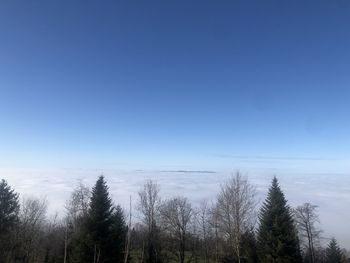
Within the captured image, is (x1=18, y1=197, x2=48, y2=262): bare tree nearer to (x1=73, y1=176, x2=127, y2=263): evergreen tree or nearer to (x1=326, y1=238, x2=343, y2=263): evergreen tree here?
(x1=73, y1=176, x2=127, y2=263): evergreen tree

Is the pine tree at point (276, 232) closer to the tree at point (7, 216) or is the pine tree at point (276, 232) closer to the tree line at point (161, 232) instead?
the tree line at point (161, 232)

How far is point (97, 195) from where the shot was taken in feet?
107

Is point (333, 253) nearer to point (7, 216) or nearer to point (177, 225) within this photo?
point (177, 225)

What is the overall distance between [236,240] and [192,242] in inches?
759

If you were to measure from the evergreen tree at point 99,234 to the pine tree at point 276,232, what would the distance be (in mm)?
14825

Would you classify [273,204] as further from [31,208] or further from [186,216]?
[31,208]

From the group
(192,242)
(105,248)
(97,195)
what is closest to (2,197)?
(97,195)

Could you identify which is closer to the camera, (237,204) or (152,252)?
(237,204)

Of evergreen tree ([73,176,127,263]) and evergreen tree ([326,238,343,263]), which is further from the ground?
evergreen tree ([73,176,127,263])

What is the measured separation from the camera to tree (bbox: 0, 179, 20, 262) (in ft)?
113

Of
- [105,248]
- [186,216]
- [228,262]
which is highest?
[186,216]

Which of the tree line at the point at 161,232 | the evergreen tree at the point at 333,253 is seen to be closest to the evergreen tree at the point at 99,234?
the tree line at the point at 161,232

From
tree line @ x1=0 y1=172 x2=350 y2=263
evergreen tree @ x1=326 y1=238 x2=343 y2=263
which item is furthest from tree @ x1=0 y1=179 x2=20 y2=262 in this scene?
evergreen tree @ x1=326 y1=238 x2=343 y2=263

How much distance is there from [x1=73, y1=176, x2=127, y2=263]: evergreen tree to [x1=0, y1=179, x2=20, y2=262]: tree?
332 inches
